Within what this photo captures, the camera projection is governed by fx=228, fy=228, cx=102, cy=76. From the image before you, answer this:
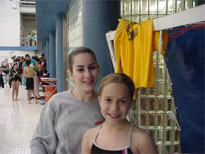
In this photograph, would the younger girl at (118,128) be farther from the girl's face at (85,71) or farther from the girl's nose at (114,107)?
the girl's face at (85,71)

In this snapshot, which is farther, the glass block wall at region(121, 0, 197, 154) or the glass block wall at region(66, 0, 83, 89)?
the glass block wall at region(66, 0, 83, 89)

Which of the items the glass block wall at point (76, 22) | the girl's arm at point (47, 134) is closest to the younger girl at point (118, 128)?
the girl's arm at point (47, 134)

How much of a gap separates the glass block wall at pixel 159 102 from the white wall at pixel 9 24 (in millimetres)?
18503

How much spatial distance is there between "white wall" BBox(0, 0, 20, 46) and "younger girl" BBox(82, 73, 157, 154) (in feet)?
64.9

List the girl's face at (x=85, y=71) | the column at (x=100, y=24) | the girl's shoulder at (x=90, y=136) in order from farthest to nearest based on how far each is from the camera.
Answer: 1. the column at (x=100, y=24)
2. the girl's face at (x=85, y=71)
3. the girl's shoulder at (x=90, y=136)

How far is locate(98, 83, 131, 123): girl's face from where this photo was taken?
95 centimetres

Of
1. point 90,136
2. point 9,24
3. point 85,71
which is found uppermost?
point 9,24

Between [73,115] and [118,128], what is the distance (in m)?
0.30

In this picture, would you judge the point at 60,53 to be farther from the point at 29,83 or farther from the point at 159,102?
the point at 159,102

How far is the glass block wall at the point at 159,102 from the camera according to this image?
2332 mm

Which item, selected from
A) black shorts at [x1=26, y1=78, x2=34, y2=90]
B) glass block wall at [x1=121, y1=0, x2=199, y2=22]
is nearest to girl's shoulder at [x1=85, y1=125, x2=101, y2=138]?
glass block wall at [x1=121, y1=0, x2=199, y2=22]

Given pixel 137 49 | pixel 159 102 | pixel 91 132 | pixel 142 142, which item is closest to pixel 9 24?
pixel 159 102

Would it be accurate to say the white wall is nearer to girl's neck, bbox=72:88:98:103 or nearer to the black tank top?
girl's neck, bbox=72:88:98:103

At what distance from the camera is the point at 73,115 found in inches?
46.5
